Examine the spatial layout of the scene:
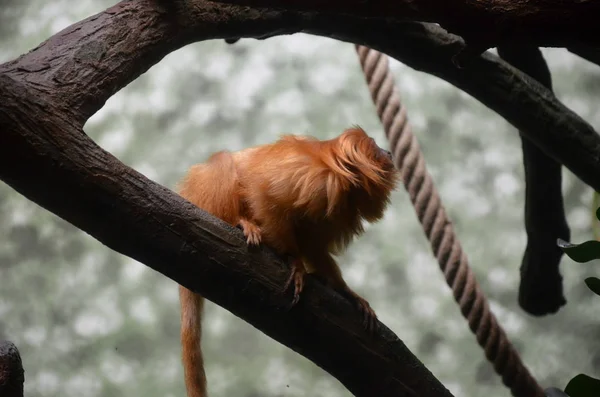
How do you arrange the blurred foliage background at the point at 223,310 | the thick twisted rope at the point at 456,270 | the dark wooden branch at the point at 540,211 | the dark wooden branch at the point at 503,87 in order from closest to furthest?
1. the dark wooden branch at the point at 503,87
2. the thick twisted rope at the point at 456,270
3. the dark wooden branch at the point at 540,211
4. the blurred foliage background at the point at 223,310

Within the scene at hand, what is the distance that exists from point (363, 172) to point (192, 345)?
0.78m

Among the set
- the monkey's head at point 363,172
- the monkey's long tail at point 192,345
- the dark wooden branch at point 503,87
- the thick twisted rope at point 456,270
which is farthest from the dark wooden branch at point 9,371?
the thick twisted rope at point 456,270

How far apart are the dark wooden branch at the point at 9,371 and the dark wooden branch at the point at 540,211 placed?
7.26 feet

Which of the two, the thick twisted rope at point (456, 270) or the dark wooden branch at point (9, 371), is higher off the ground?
the thick twisted rope at point (456, 270)

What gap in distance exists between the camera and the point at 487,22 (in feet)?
5.95

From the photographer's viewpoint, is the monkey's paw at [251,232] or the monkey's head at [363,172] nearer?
the monkey's paw at [251,232]

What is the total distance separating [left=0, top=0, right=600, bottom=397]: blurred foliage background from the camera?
140 inches

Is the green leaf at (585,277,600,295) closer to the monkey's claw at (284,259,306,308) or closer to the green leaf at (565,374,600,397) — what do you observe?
the green leaf at (565,374,600,397)

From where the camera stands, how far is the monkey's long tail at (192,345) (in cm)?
222

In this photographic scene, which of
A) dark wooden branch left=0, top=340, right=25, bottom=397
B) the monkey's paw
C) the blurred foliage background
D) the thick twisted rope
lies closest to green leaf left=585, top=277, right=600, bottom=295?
the monkey's paw

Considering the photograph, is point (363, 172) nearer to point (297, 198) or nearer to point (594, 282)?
point (297, 198)

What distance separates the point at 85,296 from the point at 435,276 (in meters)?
1.85

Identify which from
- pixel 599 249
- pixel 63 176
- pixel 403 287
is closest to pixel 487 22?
pixel 599 249

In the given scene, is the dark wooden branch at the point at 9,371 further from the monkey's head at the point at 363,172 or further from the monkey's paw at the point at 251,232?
the monkey's head at the point at 363,172
